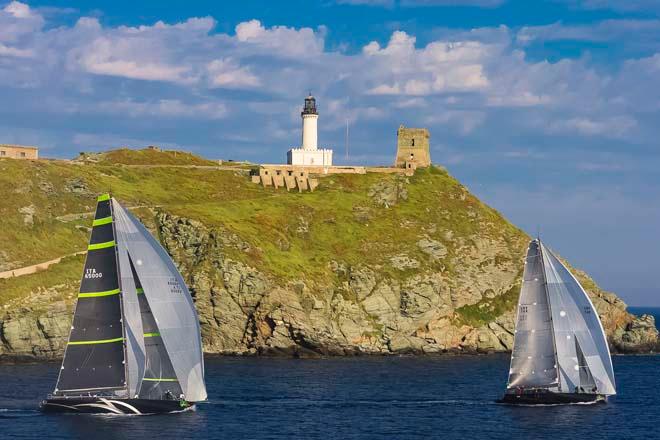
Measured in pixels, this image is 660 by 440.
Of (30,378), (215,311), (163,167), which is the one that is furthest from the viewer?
(163,167)

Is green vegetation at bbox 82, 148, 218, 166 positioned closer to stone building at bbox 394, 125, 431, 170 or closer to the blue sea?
stone building at bbox 394, 125, 431, 170

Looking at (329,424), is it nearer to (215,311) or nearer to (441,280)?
(215,311)

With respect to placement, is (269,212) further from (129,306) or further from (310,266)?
(129,306)

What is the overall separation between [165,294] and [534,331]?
26.9m

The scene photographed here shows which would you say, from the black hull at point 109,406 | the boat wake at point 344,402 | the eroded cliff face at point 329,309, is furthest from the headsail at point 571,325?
the eroded cliff face at point 329,309

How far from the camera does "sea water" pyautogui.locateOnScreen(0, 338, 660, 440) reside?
239 feet

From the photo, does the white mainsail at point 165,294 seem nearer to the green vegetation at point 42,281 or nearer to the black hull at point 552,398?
the black hull at point 552,398

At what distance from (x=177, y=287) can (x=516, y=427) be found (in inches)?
971

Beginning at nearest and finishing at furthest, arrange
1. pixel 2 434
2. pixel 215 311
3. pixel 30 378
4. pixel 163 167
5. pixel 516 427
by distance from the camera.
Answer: pixel 2 434, pixel 516 427, pixel 30 378, pixel 215 311, pixel 163 167

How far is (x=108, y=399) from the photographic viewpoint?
236ft

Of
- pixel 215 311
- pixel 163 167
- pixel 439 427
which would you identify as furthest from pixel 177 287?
pixel 163 167

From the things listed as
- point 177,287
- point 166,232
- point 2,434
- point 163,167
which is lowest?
point 2,434

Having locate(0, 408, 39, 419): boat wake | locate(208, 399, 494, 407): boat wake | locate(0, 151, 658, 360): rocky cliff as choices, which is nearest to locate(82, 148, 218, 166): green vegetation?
locate(0, 151, 658, 360): rocky cliff

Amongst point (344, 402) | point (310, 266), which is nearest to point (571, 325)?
point (344, 402)
